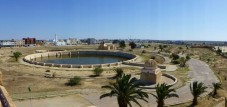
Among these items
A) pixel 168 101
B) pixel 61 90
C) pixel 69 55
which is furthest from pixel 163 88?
pixel 69 55

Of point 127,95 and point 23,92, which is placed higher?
point 127,95

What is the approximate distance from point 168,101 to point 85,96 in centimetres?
912

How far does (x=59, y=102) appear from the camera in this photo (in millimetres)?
26969

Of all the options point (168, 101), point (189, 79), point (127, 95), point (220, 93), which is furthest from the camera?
point (189, 79)

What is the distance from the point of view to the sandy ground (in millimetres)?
25933

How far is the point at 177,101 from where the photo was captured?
2773cm

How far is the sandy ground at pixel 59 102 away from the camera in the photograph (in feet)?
85.1

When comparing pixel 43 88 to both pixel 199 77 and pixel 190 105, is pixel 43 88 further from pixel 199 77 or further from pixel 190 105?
pixel 199 77

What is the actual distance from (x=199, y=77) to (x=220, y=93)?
10047mm

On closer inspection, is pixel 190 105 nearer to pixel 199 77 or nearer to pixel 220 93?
pixel 220 93

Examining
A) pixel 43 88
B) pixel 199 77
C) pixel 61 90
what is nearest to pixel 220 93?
pixel 199 77

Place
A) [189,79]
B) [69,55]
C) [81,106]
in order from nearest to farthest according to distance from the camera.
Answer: [81,106]
[189,79]
[69,55]

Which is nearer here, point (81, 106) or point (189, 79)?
point (81, 106)

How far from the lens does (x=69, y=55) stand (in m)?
88.2
